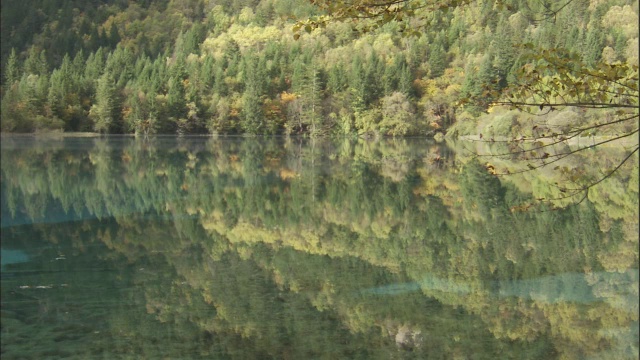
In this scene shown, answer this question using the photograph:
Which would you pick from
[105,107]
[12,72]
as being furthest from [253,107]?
[12,72]

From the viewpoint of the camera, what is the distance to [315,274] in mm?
11117

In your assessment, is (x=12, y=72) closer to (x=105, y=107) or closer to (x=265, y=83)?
(x=105, y=107)

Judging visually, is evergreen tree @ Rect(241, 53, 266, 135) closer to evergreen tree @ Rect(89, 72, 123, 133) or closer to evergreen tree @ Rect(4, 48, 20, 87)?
evergreen tree @ Rect(89, 72, 123, 133)

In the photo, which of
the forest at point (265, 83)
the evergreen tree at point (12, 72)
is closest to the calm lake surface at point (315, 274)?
the forest at point (265, 83)

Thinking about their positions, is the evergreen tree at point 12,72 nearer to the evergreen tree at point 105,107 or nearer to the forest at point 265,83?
the forest at point 265,83

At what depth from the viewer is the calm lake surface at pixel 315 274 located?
7.93 meters

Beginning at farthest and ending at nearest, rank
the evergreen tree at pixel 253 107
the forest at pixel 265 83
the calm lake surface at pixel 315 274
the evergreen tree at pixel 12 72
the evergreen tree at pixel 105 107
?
the evergreen tree at pixel 12 72
the evergreen tree at pixel 253 107
the evergreen tree at pixel 105 107
the forest at pixel 265 83
the calm lake surface at pixel 315 274

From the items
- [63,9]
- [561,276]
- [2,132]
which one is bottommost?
[2,132]

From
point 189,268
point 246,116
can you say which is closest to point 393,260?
point 189,268

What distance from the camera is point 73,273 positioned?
11016 millimetres

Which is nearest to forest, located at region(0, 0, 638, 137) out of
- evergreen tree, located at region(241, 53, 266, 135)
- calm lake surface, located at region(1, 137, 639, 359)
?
evergreen tree, located at region(241, 53, 266, 135)

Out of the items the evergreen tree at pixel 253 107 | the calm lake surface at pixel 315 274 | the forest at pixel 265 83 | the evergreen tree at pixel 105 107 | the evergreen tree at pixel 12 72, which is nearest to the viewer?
the calm lake surface at pixel 315 274

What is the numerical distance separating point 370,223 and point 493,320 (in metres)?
7.55

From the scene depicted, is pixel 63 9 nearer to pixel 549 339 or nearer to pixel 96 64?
pixel 96 64
